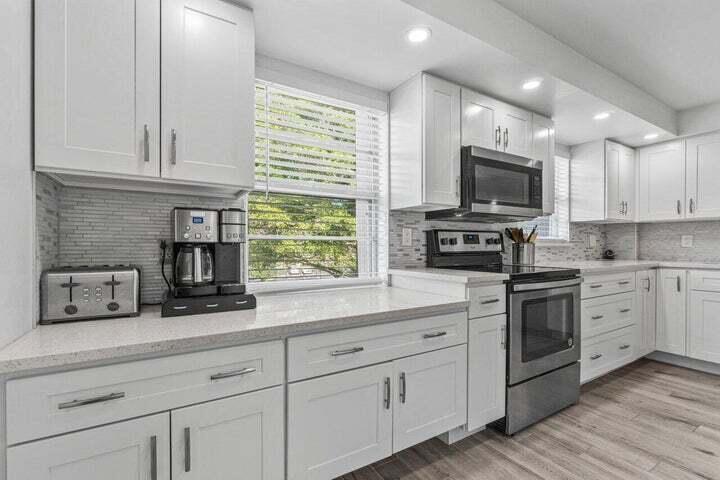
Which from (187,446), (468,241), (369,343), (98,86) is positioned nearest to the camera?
(187,446)

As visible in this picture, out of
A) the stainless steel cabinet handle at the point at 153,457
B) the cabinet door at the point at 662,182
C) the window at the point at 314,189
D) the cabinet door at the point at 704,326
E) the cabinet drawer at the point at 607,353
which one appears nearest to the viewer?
the stainless steel cabinet handle at the point at 153,457

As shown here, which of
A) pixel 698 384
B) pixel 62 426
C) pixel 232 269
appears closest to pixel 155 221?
pixel 232 269

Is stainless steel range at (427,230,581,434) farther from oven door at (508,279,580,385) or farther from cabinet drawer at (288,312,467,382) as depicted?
cabinet drawer at (288,312,467,382)

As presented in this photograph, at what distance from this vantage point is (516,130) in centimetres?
257

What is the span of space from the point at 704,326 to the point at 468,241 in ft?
7.64

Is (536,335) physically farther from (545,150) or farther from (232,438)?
(232,438)

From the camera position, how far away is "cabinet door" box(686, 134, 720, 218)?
10.6ft

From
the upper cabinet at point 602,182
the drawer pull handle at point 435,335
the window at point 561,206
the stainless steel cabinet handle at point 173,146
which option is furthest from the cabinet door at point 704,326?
the stainless steel cabinet handle at point 173,146

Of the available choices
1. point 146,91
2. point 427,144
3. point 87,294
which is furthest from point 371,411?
point 146,91

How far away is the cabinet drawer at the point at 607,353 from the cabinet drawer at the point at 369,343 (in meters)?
1.45

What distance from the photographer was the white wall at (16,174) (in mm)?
1034

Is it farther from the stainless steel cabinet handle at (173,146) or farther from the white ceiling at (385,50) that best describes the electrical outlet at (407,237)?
the stainless steel cabinet handle at (173,146)

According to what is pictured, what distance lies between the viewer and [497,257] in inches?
114

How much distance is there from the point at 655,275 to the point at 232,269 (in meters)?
3.89
